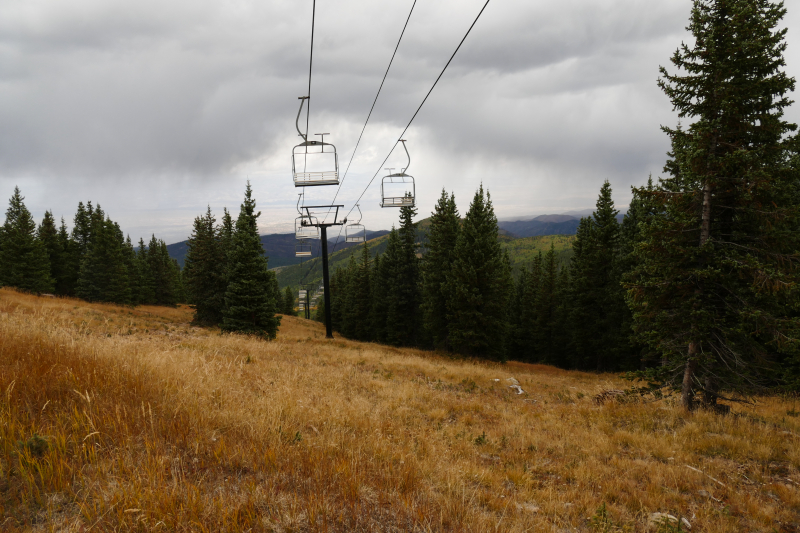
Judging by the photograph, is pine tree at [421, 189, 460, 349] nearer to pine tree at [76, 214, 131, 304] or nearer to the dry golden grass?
the dry golden grass

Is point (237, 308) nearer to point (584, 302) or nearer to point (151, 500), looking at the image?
point (151, 500)

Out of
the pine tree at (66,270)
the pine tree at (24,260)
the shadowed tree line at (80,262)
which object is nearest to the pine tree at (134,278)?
the shadowed tree line at (80,262)

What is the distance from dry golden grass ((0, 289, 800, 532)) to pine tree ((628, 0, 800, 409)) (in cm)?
217

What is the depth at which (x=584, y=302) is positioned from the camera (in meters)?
31.2

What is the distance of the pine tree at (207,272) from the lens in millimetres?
33825

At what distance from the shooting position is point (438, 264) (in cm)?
3155

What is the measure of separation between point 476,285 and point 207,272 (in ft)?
86.2

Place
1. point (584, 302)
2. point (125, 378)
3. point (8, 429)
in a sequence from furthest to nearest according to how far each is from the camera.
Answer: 1. point (584, 302)
2. point (125, 378)
3. point (8, 429)

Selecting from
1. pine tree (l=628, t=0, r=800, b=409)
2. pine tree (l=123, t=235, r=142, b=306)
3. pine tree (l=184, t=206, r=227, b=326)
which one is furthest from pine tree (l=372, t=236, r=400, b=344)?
pine tree (l=123, t=235, r=142, b=306)

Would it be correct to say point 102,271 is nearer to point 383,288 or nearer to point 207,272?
point 207,272

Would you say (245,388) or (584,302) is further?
(584,302)

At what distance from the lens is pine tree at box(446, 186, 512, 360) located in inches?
1066

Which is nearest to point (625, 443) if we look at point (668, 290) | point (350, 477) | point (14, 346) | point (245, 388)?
point (668, 290)

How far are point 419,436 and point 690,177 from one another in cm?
1005
